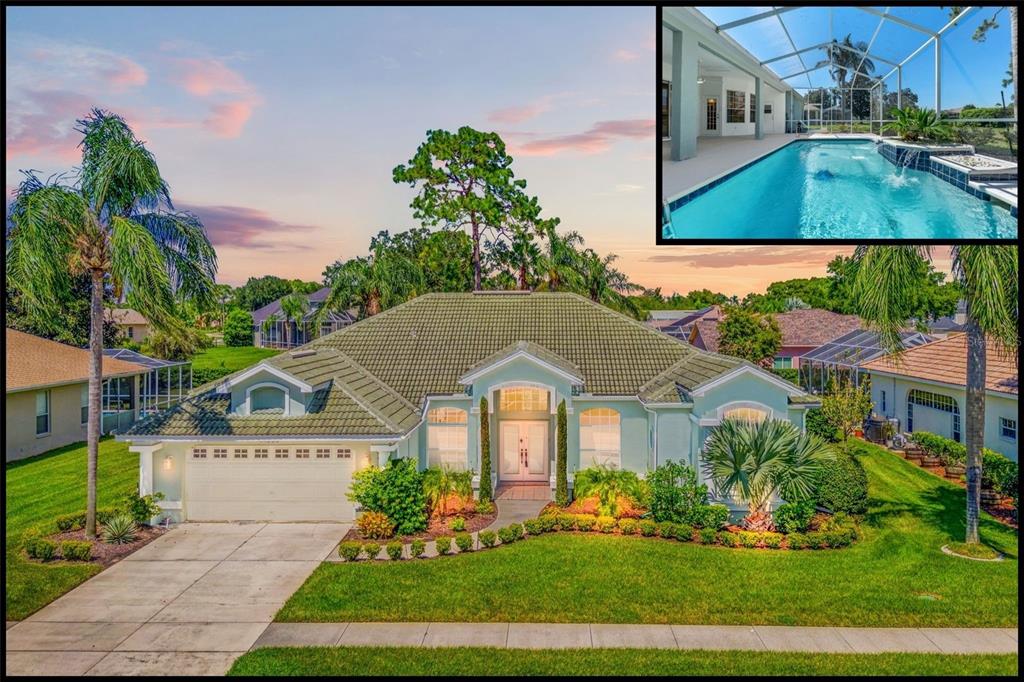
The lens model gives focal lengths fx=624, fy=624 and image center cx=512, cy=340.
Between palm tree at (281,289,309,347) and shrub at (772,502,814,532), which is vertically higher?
palm tree at (281,289,309,347)

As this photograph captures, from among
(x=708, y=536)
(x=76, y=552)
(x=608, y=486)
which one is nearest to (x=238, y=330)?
(x=76, y=552)

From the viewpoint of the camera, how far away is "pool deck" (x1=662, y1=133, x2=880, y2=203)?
36.3 ft

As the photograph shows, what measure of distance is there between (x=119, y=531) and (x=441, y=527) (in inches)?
286

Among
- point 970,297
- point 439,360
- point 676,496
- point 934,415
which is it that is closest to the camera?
point 970,297

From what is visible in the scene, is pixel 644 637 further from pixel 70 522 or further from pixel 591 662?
pixel 70 522

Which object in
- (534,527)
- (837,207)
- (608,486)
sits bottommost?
(534,527)

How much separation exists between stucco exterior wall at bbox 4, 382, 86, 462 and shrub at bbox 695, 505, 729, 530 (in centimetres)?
2077

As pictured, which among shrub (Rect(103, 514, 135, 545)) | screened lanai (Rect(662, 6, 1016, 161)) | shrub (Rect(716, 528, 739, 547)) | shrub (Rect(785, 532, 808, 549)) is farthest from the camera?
shrub (Rect(103, 514, 135, 545))

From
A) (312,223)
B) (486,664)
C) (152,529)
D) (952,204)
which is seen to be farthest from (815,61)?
(152,529)

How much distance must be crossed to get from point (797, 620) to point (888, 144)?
12.6 metres

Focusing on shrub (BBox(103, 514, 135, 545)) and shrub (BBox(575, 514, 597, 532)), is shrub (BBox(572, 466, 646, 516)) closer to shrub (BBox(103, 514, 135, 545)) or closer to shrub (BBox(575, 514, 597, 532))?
shrub (BBox(575, 514, 597, 532))

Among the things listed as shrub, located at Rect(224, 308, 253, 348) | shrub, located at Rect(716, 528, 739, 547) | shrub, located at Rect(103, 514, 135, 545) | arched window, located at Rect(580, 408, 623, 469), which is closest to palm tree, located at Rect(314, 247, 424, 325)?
arched window, located at Rect(580, 408, 623, 469)

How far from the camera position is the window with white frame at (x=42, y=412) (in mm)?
22406

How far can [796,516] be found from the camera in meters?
14.6
